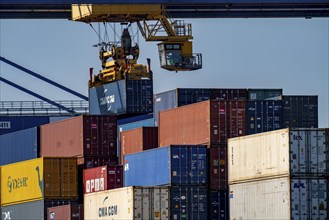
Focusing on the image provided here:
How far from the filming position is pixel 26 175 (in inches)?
2702

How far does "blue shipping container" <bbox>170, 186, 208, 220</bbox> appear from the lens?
57.6 metres

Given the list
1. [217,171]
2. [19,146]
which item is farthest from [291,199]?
[19,146]

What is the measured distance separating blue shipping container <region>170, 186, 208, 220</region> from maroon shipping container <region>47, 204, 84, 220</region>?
23.1ft

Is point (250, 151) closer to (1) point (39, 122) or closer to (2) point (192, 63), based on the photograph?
(2) point (192, 63)

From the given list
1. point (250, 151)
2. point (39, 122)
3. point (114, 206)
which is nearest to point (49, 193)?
point (114, 206)

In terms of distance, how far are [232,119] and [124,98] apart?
1752 cm

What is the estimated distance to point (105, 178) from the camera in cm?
6347

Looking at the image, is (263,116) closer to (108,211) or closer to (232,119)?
(232,119)

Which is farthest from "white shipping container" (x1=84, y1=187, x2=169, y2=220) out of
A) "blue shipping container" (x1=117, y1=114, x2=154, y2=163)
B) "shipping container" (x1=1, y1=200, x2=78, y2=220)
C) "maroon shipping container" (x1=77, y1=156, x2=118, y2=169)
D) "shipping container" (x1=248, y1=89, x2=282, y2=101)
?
"blue shipping container" (x1=117, y1=114, x2=154, y2=163)

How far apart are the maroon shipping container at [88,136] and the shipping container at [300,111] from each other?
375 inches

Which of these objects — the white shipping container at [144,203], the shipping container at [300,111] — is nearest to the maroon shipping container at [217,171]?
the white shipping container at [144,203]

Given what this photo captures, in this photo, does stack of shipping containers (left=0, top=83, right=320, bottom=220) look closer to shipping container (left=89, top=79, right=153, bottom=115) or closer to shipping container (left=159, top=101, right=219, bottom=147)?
shipping container (left=159, top=101, right=219, bottom=147)

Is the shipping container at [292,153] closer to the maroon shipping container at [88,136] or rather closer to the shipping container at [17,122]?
the maroon shipping container at [88,136]

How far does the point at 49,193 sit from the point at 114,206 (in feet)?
27.3
